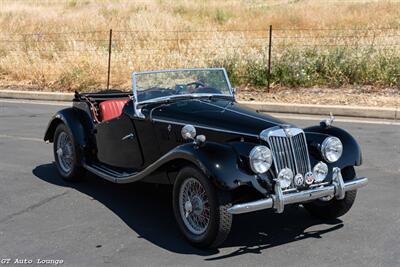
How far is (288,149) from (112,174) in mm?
2167

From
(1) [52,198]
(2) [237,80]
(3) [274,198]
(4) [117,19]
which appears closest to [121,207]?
(1) [52,198]

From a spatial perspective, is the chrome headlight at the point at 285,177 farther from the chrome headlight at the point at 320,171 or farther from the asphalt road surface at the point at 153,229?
the asphalt road surface at the point at 153,229

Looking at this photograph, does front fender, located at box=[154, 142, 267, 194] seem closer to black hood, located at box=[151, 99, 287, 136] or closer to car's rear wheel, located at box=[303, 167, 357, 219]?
black hood, located at box=[151, 99, 287, 136]

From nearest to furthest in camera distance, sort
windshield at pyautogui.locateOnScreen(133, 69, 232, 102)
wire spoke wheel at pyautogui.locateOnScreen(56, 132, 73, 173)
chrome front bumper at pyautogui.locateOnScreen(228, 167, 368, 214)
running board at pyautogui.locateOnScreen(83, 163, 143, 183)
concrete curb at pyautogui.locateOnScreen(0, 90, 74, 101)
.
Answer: chrome front bumper at pyautogui.locateOnScreen(228, 167, 368, 214), running board at pyautogui.locateOnScreen(83, 163, 143, 183), windshield at pyautogui.locateOnScreen(133, 69, 232, 102), wire spoke wheel at pyautogui.locateOnScreen(56, 132, 73, 173), concrete curb at pyautogui.locateOnScreen(0, 90, 74, 101)

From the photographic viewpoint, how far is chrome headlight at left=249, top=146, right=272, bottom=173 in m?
5.03

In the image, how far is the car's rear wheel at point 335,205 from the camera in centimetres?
573

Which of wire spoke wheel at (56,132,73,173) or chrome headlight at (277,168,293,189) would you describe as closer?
chrome headlight at (277,168,293,189)

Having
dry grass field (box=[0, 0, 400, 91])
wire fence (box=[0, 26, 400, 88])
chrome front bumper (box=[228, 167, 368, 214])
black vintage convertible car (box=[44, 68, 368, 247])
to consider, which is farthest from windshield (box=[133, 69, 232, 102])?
dry grass field (box=[0, 0, 400, 91])

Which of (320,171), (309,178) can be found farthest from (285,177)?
(320,171)

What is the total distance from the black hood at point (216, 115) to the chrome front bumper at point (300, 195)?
2.13 ft

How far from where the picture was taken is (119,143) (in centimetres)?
Result: 676

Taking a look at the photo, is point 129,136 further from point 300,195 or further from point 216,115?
point 300,195

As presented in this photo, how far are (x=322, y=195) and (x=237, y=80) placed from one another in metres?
10.5

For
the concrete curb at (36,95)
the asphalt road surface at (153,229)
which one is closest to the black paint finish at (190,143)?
the asphalt road surface at (153,229)
